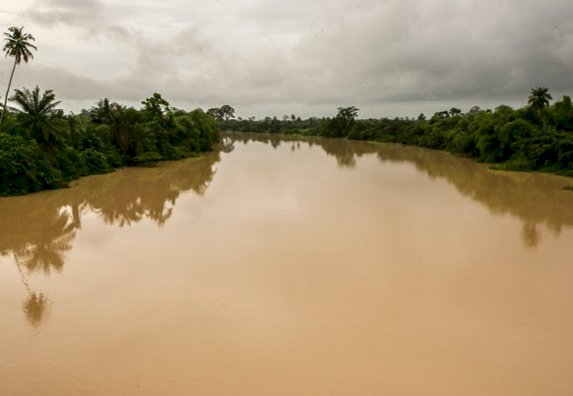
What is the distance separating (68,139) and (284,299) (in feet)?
69.2

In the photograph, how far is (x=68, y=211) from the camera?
61.1ft

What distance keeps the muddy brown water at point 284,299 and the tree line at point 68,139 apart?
7.10 feet

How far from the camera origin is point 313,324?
27.8ft

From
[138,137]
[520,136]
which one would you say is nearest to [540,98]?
[520,136]

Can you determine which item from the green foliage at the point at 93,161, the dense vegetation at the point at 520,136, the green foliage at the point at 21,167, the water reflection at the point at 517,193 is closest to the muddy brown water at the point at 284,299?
the water reflection at the point at 517,193

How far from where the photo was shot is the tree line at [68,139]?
68.9ft

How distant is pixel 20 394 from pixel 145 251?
6736mm

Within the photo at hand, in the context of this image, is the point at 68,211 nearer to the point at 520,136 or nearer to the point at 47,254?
the point at 47,254

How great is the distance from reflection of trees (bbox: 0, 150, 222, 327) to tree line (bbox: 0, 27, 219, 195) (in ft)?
3.35

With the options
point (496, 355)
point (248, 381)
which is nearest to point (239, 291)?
point (248, 381)

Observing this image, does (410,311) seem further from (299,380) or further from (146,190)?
(146,190)

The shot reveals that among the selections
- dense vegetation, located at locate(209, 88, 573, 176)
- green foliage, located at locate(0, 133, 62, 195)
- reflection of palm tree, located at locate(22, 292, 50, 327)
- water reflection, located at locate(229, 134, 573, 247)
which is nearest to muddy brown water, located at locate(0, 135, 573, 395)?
reflection of palm tree, located at locate(22, 292, 50, 327)

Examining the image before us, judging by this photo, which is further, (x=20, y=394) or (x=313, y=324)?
(x=313, y=324)

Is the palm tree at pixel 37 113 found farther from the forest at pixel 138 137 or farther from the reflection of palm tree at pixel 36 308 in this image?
the reflection of palm tree at pixel 36 308
